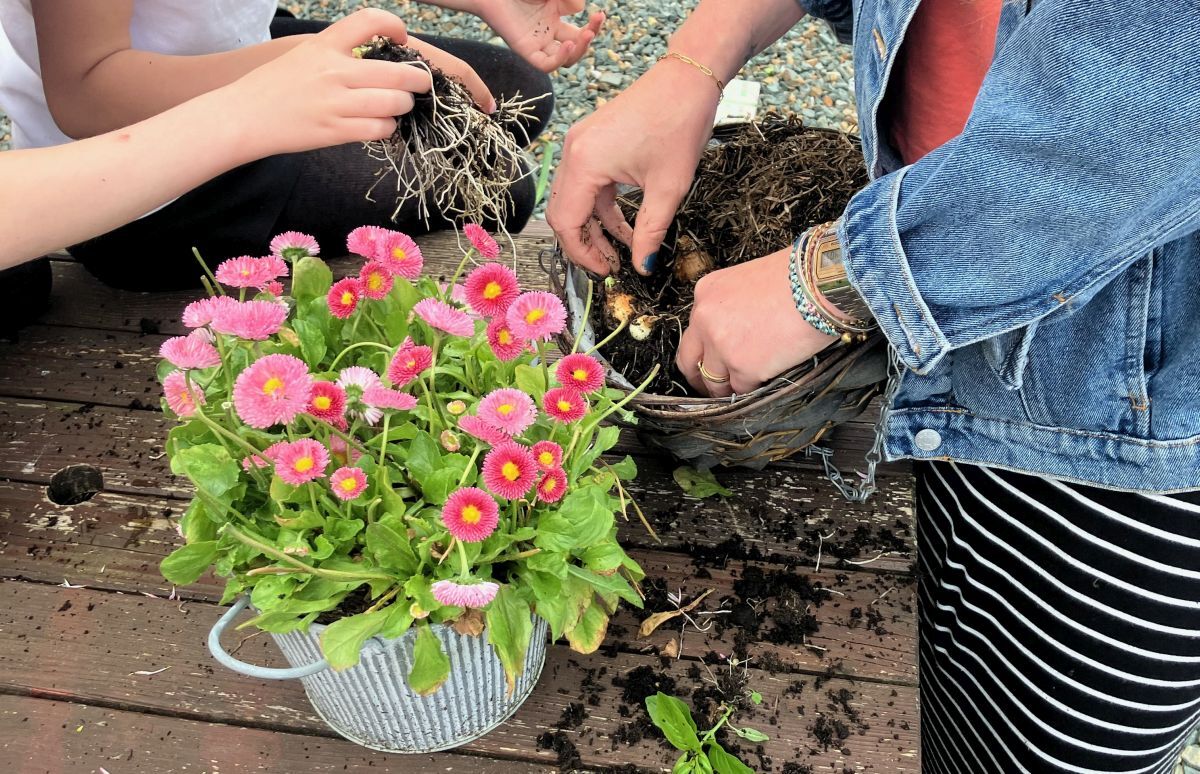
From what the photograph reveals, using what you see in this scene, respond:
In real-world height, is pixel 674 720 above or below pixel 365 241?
below

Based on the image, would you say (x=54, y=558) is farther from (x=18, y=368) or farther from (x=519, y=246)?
(x=519, y=246)

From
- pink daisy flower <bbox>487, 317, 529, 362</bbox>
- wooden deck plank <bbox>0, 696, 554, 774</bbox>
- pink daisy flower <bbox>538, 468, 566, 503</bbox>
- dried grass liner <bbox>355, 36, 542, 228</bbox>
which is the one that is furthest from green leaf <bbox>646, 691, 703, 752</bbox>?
dried grass liner <bbox>355, 36, 542, 228</bbox>

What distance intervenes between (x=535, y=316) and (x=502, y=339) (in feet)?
0.13

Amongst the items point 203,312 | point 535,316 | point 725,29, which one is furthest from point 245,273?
point 725,29

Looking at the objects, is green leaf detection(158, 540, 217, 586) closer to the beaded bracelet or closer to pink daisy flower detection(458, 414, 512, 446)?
pink daisy flower detection(458, 414, 512, 446)

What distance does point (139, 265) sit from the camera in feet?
4.81

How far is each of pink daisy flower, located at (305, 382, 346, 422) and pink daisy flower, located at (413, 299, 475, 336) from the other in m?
0.10

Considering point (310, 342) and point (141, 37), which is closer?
point (310, 342)

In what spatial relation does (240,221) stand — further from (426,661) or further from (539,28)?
(426,661)

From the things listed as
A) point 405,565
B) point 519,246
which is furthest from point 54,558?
point 519,246

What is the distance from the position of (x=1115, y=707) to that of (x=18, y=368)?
1.72 m

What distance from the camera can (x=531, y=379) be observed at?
83cm

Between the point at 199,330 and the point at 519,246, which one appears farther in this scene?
the point at 519,246

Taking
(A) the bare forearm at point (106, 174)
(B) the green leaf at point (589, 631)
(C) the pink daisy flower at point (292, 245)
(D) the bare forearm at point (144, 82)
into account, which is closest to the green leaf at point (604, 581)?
(B) the green leaf at point (589, 631)
